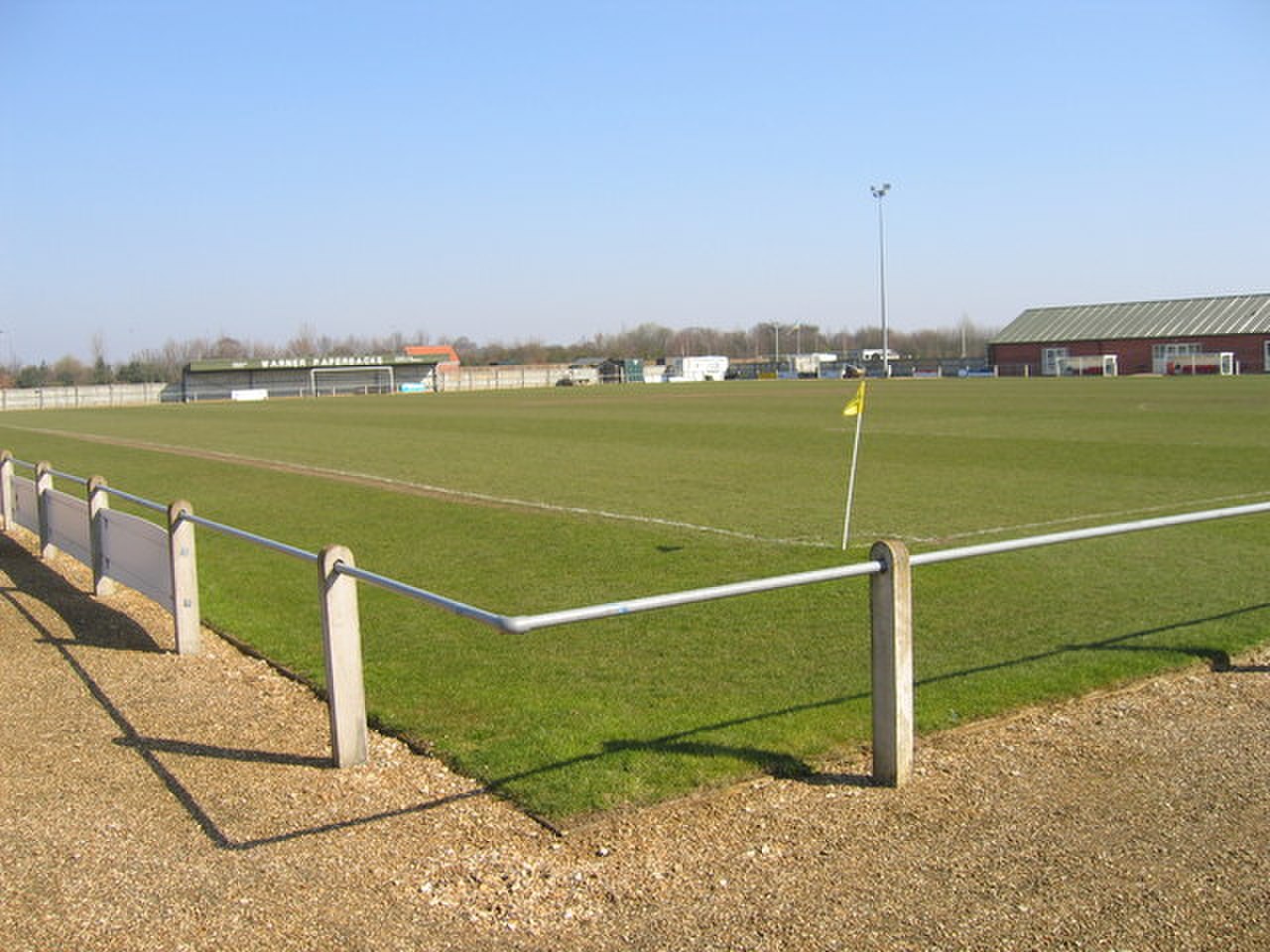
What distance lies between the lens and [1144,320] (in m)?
88.7

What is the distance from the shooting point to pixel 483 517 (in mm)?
15602

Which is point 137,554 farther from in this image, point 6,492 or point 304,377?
point 304,377

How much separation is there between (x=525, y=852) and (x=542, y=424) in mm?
33755

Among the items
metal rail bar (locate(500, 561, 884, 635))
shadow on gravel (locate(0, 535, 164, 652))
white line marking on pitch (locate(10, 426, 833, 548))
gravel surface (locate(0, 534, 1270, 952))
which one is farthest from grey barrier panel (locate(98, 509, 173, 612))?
white line marking on pitch (locate(10, 426, 833, 548))

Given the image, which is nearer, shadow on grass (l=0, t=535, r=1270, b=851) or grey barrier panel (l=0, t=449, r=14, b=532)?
shadow on grass (l=0, t=535, r=1270, b=851)

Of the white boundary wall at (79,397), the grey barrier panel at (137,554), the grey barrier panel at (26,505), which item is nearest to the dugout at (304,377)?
the white boundary wall at (79,397)

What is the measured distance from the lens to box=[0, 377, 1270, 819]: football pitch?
257 inches

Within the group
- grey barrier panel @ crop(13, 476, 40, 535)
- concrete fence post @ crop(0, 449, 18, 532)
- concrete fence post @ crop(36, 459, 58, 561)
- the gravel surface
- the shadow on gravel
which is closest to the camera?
the gravel surface

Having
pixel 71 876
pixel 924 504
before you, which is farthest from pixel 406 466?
pixel 71 876

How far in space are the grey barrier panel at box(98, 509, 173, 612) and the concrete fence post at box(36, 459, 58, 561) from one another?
2.79 meters

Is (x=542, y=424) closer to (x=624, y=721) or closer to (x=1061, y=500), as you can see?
(x=1061, y=500)

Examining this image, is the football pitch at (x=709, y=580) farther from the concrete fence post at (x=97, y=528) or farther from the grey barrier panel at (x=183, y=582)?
the concrete fence post at (x=97, y=528)

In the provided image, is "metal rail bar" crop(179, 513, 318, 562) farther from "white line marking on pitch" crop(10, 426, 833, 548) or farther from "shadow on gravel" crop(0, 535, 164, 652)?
"white line marking on pitch" crop(10, 426, 833, 548)

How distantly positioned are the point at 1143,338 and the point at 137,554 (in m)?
87.5
